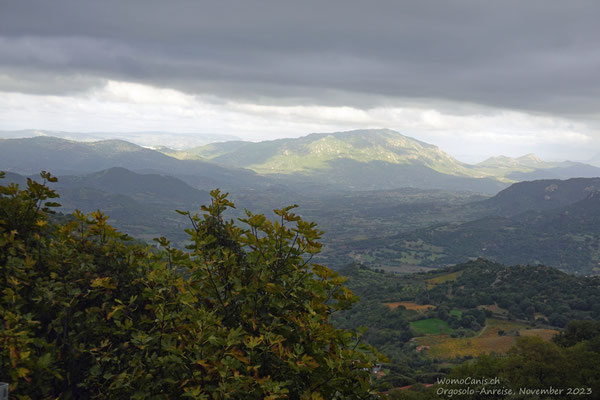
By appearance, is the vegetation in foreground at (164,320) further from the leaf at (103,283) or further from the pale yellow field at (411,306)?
the pale yellow field at (411,306)

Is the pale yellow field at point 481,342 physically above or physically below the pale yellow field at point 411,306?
above

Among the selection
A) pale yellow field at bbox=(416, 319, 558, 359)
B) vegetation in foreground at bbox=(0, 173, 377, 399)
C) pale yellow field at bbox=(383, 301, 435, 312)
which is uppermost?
vegetation in foreground at bbox=(0, 173, 377, 399)

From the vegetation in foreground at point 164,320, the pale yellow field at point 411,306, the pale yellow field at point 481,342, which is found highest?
the vegetation in foreground at point 164,320

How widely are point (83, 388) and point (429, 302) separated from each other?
539 ft

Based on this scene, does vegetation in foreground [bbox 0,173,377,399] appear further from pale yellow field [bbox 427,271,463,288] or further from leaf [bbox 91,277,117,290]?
pale yellow field [bbox 427,271,463,288]

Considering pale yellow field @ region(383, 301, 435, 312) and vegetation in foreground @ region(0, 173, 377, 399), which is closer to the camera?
vegetation in foreground @ region(0, 173, 377, 399)

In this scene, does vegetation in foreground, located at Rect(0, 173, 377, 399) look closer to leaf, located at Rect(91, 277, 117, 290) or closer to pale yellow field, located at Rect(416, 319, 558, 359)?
leaf, located at Rect(91, 277, 117, 290)

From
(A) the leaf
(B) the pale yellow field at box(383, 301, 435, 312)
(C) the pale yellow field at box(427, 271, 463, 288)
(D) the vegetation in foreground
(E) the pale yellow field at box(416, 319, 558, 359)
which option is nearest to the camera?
(D) the vegetation in foreground

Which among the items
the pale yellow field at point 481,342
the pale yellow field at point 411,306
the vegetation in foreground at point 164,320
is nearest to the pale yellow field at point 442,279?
the pale yellow field at point 411,306

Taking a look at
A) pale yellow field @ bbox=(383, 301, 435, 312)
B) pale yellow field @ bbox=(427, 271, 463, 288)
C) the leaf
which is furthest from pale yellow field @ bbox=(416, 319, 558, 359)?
the leaf

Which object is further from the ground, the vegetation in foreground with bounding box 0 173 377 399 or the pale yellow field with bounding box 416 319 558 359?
the vegetation in foreground with bounding box 0 173 377 399

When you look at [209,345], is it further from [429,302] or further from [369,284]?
[369,284]

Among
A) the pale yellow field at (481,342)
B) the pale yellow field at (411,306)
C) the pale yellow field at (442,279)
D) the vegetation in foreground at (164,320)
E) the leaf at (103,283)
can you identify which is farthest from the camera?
the pale yellow field at (442,279)

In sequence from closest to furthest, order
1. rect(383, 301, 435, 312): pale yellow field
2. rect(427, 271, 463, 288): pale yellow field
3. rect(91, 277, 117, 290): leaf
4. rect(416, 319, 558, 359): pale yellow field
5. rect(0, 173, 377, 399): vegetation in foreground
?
rect(0, 173, 377, 399): vegetation in foreground < rect(91, 277, 117, 290): leaf < rect(416, 319, 558, 359): pale yellow field < rect(383, 301, 435, 312): pale yellow field < rect(427, 271, 463, 288): pale yellow field
